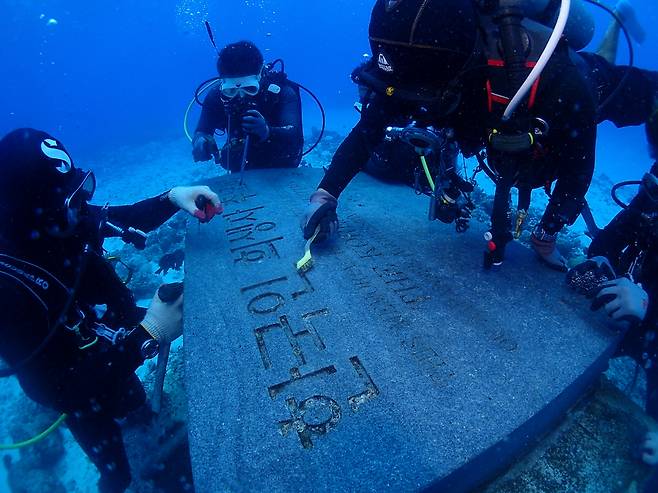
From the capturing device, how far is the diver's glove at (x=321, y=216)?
10.8ft

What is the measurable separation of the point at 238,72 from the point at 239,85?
19cm

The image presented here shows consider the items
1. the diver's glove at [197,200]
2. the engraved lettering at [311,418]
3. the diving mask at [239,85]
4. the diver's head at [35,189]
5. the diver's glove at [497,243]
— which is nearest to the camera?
the engraved lettering at [311,418]

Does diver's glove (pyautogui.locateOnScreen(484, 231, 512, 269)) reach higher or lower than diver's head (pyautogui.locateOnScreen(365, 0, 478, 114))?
lower

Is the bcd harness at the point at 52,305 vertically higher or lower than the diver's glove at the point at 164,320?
higher

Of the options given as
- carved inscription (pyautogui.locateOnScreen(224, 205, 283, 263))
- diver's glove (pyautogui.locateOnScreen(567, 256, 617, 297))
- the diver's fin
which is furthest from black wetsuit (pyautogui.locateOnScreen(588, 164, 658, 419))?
the diver's fin

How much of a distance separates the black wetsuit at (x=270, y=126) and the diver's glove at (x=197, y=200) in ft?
7.45

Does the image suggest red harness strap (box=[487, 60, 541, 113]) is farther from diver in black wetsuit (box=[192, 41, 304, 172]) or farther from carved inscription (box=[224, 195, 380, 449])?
diver in black wetsuit (box=[192, 41, 304, 172])

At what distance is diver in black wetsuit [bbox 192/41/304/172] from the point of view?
5.06 metres

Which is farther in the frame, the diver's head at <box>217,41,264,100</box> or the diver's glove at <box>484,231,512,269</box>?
the diver's head at <box>217,41,264,100</box>

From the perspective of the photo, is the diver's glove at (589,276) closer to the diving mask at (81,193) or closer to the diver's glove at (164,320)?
the diver's glove at (164,320)

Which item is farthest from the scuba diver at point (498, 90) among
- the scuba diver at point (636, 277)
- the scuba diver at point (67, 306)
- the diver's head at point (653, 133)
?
the scuba diver at point (67, 306)

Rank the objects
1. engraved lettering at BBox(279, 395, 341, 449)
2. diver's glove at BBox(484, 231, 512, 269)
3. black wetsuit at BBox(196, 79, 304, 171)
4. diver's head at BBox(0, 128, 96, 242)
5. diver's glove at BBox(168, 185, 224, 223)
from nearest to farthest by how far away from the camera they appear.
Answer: engraved lettering at BBox(279, 395, 341, 449)
diver's head at BBox(0, 128, 96, 242)
diver's glove at BBox(484, 231, 512, 269)
diver's glove at BBox(168, 185, 224, 223)
black wetsuit at BBox(196, 79, 304, 171)

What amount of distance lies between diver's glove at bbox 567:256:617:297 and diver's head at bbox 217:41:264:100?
14.7 ft

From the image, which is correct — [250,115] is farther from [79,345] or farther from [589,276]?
[589,276]
